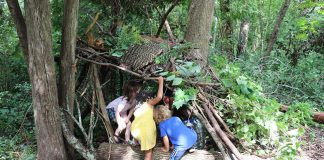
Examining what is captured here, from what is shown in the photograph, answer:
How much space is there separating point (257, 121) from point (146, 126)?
1.46m

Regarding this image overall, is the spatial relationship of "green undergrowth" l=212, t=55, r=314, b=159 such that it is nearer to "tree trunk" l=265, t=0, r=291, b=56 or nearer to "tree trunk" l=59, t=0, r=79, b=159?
"tree trunk" l=59, t=0, r=79, b=159

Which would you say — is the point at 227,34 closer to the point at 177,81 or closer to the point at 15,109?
the point at 15,109

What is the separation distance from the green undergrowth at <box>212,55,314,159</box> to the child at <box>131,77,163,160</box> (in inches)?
37.4

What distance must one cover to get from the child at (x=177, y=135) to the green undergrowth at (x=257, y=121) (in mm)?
592

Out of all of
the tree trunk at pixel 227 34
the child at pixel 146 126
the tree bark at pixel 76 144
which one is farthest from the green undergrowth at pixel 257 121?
the tree trunk at pixel 227 34

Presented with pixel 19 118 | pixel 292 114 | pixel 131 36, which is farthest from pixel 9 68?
pixel 292 114

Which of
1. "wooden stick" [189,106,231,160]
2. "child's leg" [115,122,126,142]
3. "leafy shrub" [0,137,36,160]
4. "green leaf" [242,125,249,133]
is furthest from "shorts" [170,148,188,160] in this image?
"leafy shrub" [0,137,36,160]

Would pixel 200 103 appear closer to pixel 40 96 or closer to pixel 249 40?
pixel 40 96

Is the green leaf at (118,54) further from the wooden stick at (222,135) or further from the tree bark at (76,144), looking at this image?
the wooden stick at (222,135)

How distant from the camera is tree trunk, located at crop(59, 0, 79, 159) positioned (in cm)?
458

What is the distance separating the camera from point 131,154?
4711 millimetres

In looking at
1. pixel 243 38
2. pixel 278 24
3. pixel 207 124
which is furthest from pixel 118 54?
pixel 243 38

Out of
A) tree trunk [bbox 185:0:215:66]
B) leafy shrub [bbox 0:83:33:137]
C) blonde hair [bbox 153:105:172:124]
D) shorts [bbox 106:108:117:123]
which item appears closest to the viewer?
blonde hair [bbox 153:105:172:124]

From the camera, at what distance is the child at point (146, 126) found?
4504mm
